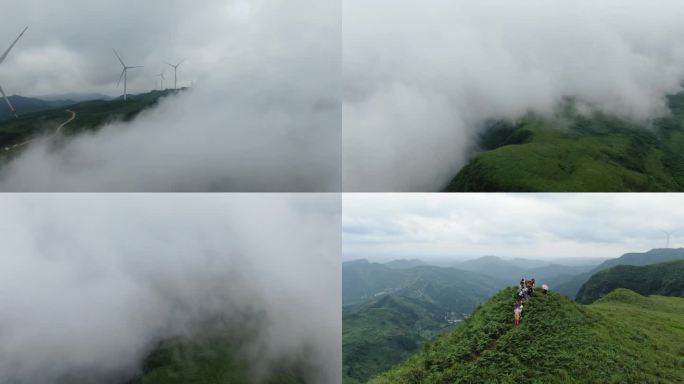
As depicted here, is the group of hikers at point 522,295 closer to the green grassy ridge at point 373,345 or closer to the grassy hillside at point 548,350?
the grassy hillside at point 548,350

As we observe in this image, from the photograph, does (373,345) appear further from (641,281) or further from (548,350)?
(548,350)

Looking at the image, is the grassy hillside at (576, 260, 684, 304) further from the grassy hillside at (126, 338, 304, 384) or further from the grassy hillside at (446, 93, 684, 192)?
the grassy hillside at (126, 338, 304, 384)

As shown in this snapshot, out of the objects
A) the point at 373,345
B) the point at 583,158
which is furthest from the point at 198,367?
the point at 583,158

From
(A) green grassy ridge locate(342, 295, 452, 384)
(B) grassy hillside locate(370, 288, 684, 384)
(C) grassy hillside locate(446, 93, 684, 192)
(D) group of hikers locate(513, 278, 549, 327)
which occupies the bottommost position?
(A) green grassy ridge locate(342, 295, 452, 384)

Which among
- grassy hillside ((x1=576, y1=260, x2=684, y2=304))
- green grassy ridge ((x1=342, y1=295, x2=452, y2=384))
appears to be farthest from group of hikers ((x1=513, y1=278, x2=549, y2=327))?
grassy hillside ((x1=576, y1=260, x2=684, y2=304))

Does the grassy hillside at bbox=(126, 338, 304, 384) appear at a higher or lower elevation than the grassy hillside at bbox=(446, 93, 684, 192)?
lower
